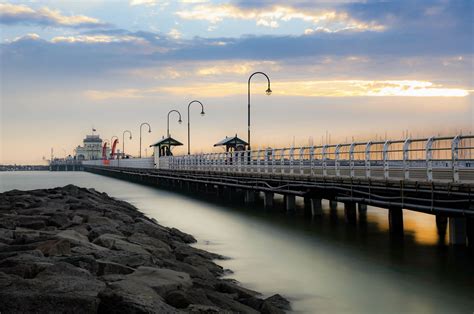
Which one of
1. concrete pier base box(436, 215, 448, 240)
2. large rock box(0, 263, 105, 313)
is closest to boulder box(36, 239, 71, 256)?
large rock box(0, 263, 105, 313)

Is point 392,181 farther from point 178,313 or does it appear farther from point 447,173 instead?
point 178,313

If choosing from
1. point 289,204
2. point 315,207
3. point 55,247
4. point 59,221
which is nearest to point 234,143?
point 289,204

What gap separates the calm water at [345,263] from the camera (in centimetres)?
1232

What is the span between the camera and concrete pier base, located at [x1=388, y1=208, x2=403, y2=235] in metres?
20.2

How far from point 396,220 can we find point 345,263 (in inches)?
177

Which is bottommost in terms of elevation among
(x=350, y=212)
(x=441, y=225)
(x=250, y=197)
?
(x=250, y=197)

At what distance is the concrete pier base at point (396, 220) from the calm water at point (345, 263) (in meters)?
0.32

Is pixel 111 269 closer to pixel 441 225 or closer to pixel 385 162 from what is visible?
pixel 385 162

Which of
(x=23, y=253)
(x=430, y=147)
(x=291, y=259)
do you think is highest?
(x=430, y=147)

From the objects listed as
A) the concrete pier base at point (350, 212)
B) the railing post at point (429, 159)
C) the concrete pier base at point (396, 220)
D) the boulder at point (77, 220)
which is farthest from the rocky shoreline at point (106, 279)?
the concrete pier base at point (350, 212)

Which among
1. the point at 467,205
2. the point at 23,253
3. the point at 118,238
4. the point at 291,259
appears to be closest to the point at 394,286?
the point at 467,205

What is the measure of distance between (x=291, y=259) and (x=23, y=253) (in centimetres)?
817

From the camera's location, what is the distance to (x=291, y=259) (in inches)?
680

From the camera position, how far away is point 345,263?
53.9 ft
